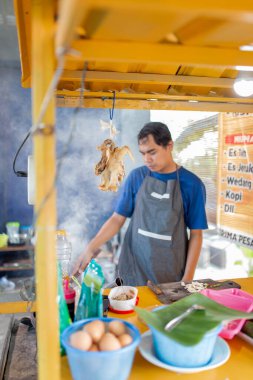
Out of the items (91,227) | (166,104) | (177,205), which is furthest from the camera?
(91,227)

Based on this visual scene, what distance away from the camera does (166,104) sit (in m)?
2.41

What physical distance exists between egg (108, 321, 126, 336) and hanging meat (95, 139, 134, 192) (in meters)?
1.26

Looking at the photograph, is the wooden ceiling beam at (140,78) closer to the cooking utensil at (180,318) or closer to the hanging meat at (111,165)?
the hanging meat at (111,165)

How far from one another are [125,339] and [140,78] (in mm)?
1365

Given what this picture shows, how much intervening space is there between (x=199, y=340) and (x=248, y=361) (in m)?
0.41

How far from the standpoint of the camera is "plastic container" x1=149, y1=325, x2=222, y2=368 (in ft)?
4.09

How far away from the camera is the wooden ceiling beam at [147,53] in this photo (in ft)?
3.33

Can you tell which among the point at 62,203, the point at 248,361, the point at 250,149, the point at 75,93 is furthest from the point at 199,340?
the point at 62,203

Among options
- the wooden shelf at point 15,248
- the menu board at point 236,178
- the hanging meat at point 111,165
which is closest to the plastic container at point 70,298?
the hanging meat at point 111,165

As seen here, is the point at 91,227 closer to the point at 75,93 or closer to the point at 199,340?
the point at 75,93

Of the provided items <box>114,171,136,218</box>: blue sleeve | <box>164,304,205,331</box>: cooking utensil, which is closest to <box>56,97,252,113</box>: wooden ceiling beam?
<box>114,171,136,218</box>: blue sleeve

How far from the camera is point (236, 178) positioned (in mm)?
3535

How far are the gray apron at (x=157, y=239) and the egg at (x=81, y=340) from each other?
1712mm

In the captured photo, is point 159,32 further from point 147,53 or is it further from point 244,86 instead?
point 244,86
